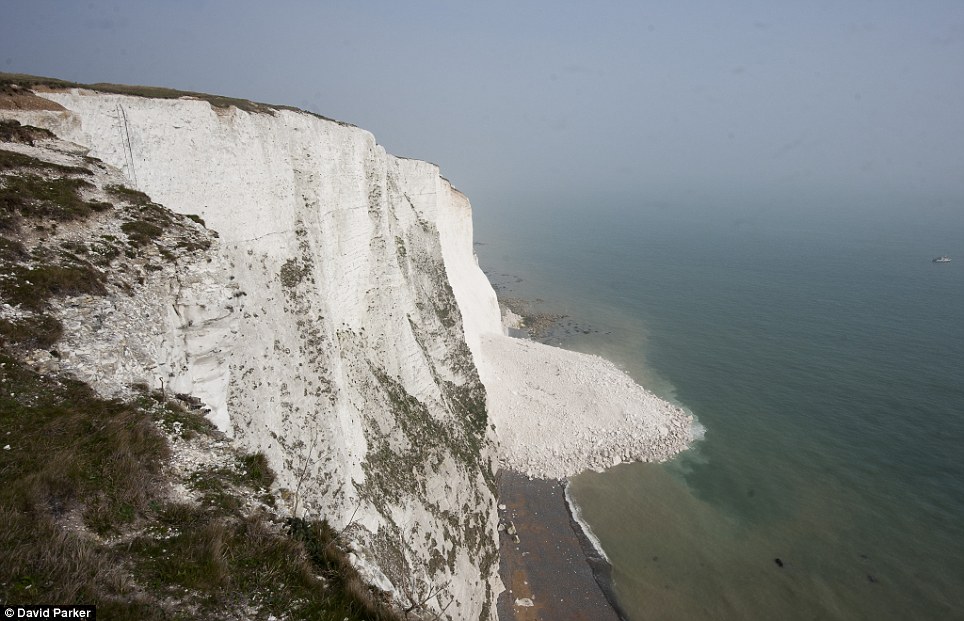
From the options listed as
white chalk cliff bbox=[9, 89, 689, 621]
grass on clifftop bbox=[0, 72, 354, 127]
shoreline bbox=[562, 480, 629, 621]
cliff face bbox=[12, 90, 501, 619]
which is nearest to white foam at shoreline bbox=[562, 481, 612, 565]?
shoreline bbox=[562, 480, 629, 621]

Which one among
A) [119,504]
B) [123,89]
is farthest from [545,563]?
[123,89]

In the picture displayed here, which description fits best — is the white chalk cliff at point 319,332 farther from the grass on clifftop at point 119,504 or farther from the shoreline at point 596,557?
the shoreline at point 596,557

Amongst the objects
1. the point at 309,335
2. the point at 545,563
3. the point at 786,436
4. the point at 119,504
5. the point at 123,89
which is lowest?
the point at 545,563

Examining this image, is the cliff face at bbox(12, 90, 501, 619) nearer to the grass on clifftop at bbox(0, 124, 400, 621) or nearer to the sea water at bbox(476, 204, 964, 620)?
the grass on clifftop at bbox(0, 124, 400, 621)

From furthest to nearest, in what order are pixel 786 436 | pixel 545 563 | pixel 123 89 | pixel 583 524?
pixel 786 436, pixel 583 524, pixel 545 563, pixel 123 89

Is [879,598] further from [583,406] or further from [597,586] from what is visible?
[583,406]

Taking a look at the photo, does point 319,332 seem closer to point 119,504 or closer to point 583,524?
point 119,504
